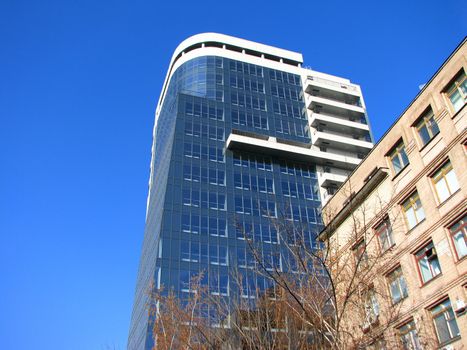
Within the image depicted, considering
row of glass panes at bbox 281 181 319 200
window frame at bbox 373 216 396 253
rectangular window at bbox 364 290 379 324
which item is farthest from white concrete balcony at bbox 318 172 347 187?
rectangular window at bbox 364 290 379 324

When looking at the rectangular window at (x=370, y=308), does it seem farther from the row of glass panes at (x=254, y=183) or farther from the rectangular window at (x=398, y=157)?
the row of glass panes at (x=254, y=183)

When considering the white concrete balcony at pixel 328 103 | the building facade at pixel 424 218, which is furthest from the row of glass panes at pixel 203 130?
the building facade at pixel 424 218

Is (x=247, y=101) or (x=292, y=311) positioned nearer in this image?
(x=292, y=311)

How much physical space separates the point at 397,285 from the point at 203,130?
4878 centimetres

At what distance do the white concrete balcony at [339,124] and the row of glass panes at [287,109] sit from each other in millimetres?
2119

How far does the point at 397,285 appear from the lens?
22.4 m

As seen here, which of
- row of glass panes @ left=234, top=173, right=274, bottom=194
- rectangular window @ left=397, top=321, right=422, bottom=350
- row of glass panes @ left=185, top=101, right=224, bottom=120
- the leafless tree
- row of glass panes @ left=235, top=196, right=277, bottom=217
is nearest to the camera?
the leafless tree

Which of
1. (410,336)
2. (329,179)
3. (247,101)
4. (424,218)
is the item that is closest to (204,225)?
(329,179)

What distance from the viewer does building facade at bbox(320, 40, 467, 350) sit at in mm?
19031

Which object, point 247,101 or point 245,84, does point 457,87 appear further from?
point 245,84

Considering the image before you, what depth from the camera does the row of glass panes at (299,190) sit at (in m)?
66.9

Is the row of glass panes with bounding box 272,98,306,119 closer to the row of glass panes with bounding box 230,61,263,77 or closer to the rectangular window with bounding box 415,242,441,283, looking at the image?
the row of glass panes with bounding box 230,61,263,77

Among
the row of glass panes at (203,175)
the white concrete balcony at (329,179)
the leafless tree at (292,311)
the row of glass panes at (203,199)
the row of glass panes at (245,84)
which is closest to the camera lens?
the leafless tree at (292,311)

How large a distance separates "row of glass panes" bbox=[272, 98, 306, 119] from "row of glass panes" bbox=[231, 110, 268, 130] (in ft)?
10.2
